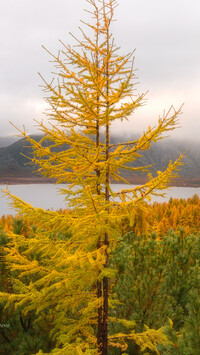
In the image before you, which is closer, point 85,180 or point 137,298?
point 85,180

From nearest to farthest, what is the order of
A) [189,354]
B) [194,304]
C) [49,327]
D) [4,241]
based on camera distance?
[189,354], [194,304], [49,327], [4,241]

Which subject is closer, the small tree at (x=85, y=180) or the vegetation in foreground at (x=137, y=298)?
the small tree at (x=85, y=180)

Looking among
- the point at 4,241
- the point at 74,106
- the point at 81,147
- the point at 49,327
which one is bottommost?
the point at 49,327

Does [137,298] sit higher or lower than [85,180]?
lower

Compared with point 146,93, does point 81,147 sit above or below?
below

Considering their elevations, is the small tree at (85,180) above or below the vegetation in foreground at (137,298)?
above

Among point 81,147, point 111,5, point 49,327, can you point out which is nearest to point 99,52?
point 111,5

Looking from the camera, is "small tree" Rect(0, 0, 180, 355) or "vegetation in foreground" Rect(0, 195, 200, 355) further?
"vegetation in foreground" Rect(0, 195, 200, 355)

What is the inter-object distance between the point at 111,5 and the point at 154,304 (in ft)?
16.6

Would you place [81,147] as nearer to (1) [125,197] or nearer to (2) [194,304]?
(1) [125,197]

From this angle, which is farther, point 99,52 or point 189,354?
point 99,52

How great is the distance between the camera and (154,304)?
4754 mm

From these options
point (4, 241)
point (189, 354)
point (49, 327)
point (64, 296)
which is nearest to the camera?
point (189, 354)

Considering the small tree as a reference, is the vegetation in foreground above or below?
below
